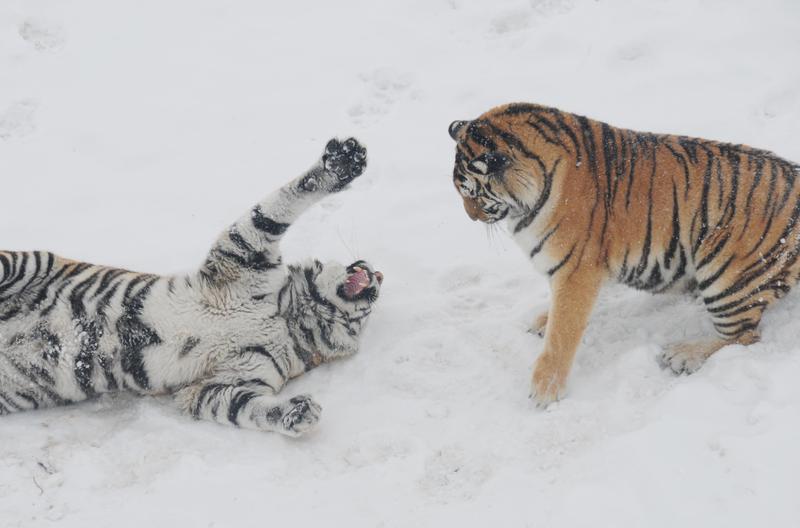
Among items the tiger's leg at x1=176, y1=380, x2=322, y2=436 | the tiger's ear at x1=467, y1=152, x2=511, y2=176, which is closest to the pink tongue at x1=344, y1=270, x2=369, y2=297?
the tiger's leg at x1=176, y1=380, x2=322, y2=436

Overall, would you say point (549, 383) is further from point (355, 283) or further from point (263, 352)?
point (263, 352)

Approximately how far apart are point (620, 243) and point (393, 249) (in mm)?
1655

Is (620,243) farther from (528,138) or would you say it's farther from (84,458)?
(84,458)

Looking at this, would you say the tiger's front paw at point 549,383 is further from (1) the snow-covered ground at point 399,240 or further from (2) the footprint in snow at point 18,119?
(2) the footprint in snow at point 18,119

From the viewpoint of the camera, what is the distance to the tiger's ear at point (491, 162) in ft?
10.6

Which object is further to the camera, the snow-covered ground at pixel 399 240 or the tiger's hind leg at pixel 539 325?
the tiger's hind leg at pixel 539 325

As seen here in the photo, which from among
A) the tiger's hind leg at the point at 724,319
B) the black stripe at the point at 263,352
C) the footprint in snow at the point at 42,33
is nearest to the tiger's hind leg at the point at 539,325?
the tiger's hind leg at the point at 724,319

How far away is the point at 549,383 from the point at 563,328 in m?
0.26

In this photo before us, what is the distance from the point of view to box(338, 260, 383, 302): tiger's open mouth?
4012 millimetres

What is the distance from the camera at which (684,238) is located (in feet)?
10.8

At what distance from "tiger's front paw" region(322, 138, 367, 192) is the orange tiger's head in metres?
0.59

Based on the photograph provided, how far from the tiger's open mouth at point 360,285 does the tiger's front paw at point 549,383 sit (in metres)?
1.10

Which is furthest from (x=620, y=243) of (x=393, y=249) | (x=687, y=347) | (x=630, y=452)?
(x=393, y=249)

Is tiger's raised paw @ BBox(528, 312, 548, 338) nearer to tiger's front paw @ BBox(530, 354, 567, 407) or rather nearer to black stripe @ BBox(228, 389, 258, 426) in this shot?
tiger's front paw @ BBox(530, 354, 567, 407)
